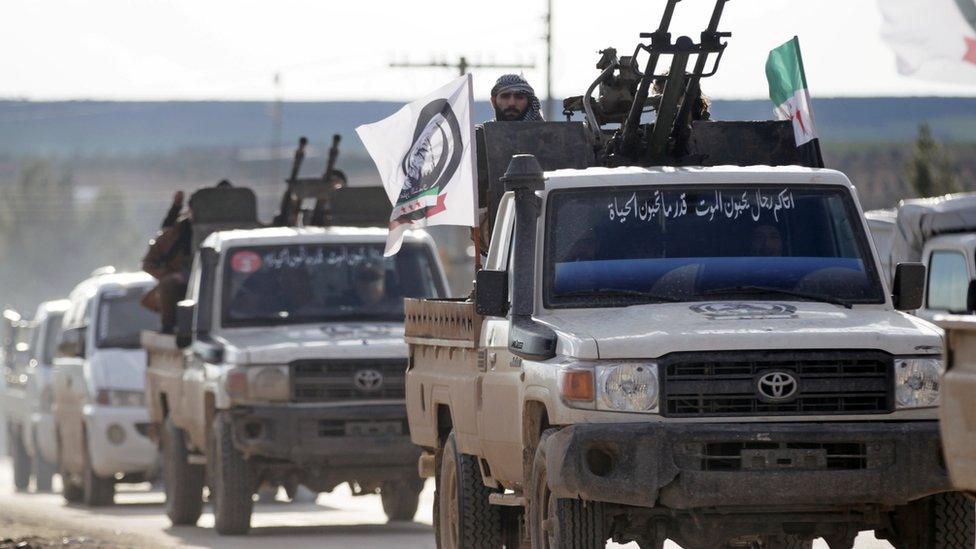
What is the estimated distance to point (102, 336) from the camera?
2312 centimetres

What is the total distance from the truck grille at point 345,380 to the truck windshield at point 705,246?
234 inches

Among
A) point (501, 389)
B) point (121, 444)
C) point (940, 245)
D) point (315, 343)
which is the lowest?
point (121, 444)

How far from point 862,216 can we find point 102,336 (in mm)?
13660

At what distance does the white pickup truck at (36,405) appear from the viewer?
85.3 feet

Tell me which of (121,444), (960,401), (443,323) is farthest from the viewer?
(121,444)

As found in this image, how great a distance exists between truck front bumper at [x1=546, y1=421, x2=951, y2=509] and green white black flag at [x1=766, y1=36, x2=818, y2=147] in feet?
10.2

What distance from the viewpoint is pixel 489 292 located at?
10461mm

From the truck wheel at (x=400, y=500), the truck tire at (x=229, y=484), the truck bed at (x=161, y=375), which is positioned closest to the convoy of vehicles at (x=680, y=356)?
the truck tire at (x=229, y=484)

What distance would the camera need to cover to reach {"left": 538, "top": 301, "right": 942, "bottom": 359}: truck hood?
9.43 metres

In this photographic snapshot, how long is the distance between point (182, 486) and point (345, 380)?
2425 millimetres

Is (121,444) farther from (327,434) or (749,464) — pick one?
(749,464)

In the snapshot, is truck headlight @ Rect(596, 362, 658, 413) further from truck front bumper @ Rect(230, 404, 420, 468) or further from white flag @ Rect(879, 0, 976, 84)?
white flag @ Rect(879, 0, 976, 84)

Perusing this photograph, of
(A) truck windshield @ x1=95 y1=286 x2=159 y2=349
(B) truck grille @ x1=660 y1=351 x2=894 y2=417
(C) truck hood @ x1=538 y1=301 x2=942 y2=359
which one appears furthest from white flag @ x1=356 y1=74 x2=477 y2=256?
(A) truck windshield @ x1=95 y1=286 x2=159 y2=349

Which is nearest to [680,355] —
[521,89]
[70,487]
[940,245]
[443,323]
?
[443,323]
